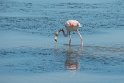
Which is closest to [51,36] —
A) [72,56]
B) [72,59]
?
[72,56]

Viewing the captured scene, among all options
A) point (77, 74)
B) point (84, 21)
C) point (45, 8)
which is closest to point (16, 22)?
point (84, 21)

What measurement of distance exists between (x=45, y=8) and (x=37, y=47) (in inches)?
416

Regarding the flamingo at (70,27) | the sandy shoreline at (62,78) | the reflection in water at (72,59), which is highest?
the flamingo at (70,27)

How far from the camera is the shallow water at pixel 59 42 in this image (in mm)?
17609

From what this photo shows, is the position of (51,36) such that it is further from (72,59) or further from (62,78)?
(62,78)

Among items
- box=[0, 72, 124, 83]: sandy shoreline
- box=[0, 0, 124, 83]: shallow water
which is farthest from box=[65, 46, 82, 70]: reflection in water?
box=[0, 72, 124, 83]: sandy shoreline

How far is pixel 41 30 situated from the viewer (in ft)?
80.9

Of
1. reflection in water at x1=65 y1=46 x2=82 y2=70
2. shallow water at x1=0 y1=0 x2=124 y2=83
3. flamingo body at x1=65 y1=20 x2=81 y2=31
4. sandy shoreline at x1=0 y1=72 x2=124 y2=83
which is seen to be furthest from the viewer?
flamingo body at x1=65 y1=20 x2=81 y2=31

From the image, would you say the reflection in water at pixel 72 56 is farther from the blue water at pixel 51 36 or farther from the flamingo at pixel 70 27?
the flamingo at pixel 70 27

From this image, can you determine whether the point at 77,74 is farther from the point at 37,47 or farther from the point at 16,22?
the point at 16,22

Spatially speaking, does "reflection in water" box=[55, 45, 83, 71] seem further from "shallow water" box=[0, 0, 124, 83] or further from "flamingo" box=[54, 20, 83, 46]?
"flamingo" box=[54, 20, 83, 46]

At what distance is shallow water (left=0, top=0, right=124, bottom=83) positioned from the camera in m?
17.6

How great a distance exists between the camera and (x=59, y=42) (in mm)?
22234

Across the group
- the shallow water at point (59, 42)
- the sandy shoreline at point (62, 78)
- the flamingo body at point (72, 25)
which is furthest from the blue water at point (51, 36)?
the flamingo body at point (72, 25)
